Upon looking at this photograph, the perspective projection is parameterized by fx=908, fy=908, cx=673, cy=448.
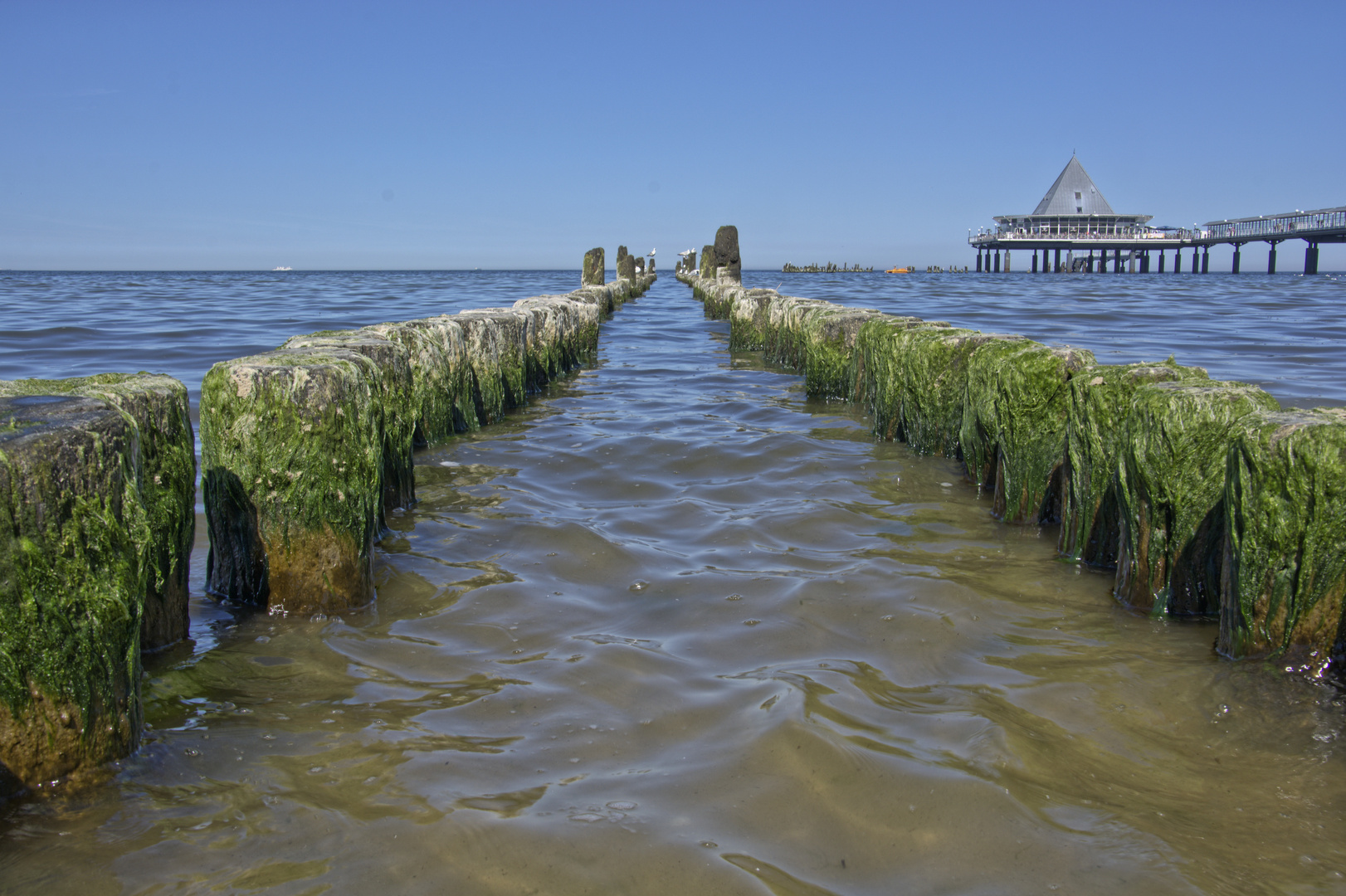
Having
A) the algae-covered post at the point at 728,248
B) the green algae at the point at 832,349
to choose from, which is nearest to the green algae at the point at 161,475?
the green algae at the point at 832,349

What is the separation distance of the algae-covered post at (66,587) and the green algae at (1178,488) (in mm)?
3472

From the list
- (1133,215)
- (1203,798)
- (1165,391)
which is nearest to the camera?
(1203,798)

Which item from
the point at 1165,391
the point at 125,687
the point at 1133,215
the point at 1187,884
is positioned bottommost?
the point at 1187,884

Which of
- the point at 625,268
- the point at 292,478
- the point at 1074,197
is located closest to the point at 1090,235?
the point at 1074,197

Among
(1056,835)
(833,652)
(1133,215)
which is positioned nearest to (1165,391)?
(833,652)

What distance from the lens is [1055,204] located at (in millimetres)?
78500

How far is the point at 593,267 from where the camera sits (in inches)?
1020

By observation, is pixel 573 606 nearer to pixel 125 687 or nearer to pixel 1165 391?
pixel 125 687

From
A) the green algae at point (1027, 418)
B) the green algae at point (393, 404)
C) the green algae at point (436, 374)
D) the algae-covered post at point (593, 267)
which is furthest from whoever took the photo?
the algae-covered post at point (593, 267)

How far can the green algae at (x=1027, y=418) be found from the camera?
179 inches

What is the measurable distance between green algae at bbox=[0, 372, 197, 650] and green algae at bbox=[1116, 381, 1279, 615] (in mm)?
3524

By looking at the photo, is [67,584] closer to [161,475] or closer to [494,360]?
[161,475]

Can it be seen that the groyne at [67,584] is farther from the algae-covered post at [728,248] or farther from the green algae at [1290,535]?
the algae-covered post at [728,248]

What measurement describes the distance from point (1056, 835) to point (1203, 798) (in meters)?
0.47
